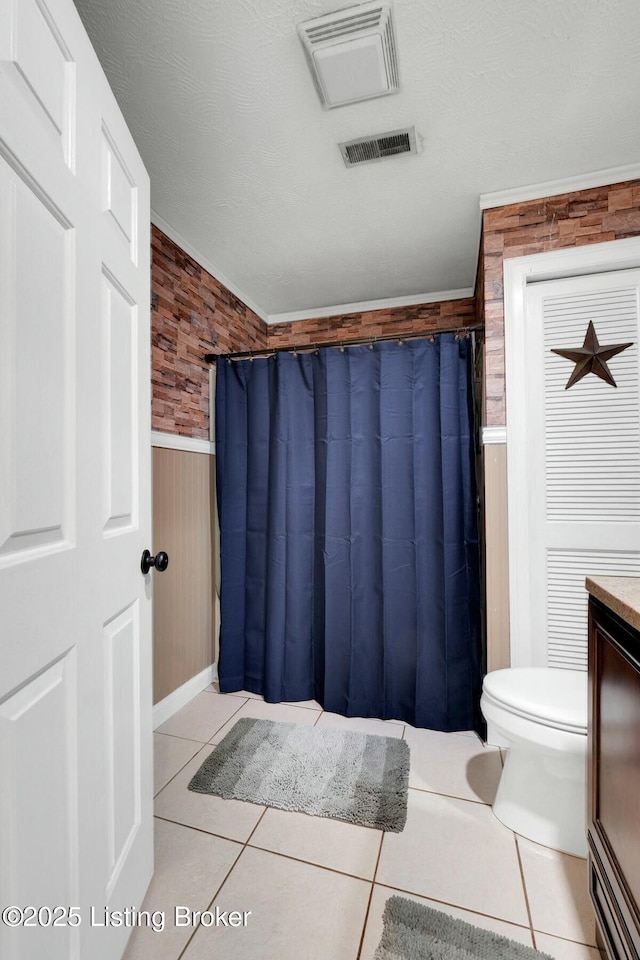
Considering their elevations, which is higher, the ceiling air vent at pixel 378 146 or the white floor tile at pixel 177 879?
the ceiling air vent at pixel 378 146

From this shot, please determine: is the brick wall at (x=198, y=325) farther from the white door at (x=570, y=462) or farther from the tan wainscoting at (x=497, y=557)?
the tan wainscoting at (x=497, y=557)

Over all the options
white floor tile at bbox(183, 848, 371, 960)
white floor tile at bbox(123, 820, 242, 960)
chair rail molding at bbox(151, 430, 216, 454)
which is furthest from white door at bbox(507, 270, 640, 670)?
chair rail molding at bbox(151, 430, 216, 454)

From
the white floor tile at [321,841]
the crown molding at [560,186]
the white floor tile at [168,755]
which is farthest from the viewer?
the crown molding at [560,186]

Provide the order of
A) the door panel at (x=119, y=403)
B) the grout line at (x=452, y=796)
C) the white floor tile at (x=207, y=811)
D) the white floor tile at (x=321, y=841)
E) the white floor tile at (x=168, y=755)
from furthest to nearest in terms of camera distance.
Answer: the white floor tile at (x=168, y=755)
the grout line at (x=452, y=796)
the white floor tile at (x=207, y=811)
the white floor tile at (x=321, y=841)
the door panel at (x=119, y=403)

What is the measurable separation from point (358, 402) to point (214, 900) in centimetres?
190

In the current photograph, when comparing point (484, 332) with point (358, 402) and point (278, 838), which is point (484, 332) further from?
point (278, 838)

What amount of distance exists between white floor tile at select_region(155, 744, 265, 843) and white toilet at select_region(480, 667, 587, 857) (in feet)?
2.78

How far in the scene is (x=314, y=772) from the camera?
1672mm

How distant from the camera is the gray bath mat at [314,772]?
4.93 feet

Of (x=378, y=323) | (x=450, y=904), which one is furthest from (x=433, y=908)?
(x=378, y=323)

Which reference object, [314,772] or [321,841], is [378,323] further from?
[321,841]

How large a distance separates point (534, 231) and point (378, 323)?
1.27m

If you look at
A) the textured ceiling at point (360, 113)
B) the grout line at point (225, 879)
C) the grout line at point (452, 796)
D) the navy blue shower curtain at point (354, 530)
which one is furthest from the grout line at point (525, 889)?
the textured ceiling at point (360, 113)

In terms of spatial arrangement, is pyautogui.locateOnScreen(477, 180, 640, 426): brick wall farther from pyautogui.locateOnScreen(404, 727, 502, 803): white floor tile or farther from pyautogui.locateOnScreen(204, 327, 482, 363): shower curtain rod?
pyautogui.locateOnScreen(404, 727, 502, 803): white floor tile
